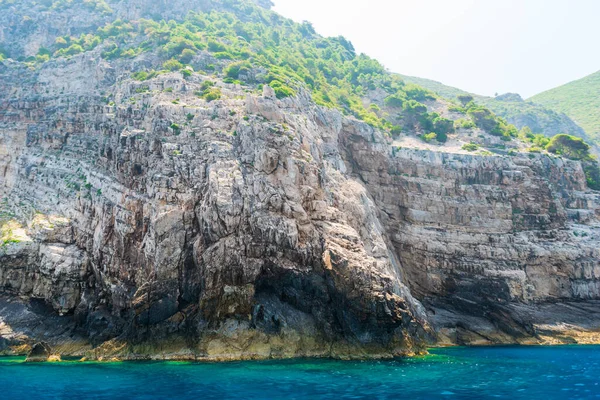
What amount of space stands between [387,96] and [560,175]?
32.5 meters

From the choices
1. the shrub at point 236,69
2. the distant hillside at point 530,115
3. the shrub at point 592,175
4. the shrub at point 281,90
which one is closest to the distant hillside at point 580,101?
the distant hillside at point 530,115

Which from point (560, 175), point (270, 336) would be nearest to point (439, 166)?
point (560, 175)

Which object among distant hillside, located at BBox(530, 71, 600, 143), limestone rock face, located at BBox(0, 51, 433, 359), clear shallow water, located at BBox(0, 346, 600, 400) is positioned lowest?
clear shallow water, located at BBox(0, 346, 600, 400)

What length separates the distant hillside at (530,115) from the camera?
9944 centimetres

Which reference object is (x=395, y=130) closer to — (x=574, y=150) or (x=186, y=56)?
(x=574, y=150)

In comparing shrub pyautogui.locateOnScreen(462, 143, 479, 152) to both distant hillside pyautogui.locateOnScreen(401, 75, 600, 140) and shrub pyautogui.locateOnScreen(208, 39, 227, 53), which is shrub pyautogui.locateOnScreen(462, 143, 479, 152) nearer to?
shrub pyautogui.locateOnScreen(208, 39, 227, 53)

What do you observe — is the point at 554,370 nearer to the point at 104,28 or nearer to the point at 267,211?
the point at 267,211

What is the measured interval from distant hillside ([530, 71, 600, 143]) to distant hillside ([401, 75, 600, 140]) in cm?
746

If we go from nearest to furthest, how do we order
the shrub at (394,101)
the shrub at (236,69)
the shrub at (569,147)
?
the shrub at (236,69), the shrub at (569,147), the shrub at (394,101)

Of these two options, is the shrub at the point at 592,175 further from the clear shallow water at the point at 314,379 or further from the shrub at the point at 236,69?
the shrub at the point at 236,69

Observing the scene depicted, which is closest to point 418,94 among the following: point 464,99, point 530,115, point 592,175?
point 464,99

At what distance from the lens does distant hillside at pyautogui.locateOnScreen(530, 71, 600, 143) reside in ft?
362

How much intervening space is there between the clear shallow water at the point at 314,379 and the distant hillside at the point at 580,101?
9138 centimetres

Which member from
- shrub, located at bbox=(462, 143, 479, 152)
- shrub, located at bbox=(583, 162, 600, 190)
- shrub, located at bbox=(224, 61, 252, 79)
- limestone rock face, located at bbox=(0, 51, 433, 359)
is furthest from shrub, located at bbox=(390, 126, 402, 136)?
shrub, located at bbox=(583, 162, 600, 190)
